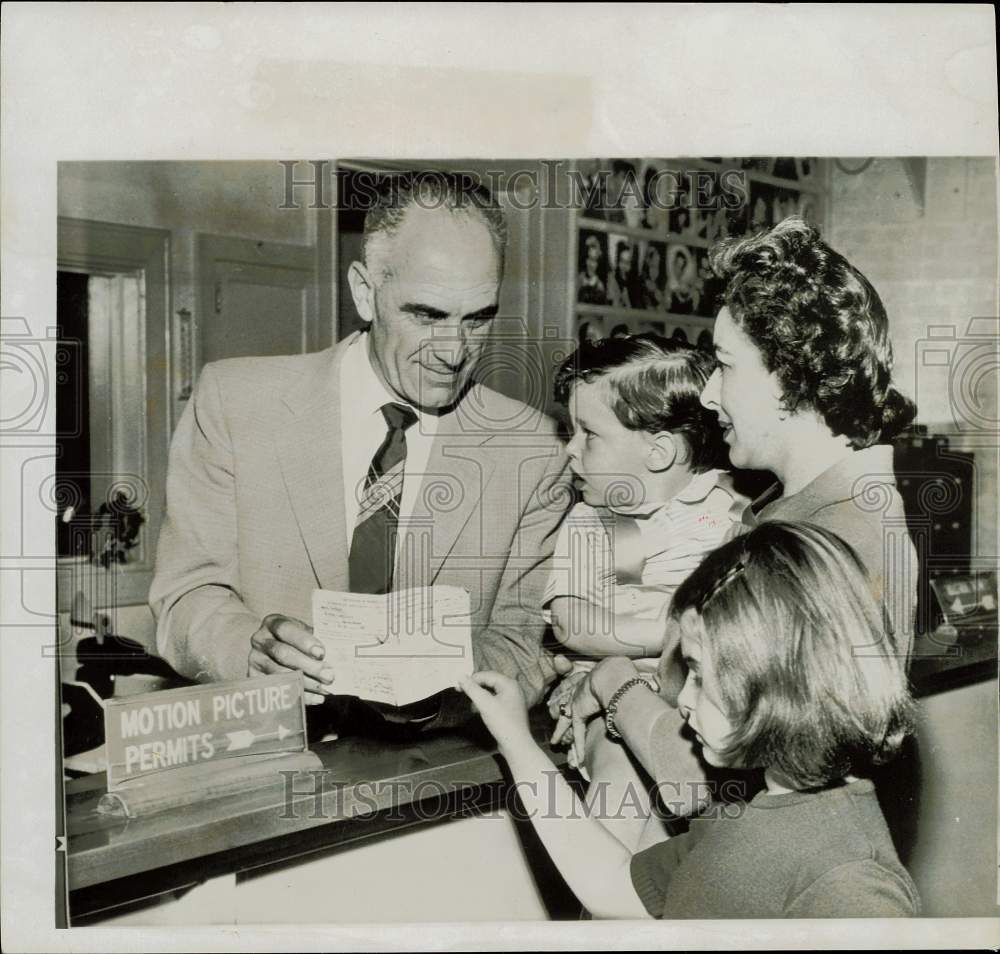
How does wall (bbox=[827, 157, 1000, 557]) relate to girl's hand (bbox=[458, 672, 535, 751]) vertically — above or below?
above

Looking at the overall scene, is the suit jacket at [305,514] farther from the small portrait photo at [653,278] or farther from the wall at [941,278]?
the wall at [941,278]

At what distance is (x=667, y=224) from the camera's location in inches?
74.6

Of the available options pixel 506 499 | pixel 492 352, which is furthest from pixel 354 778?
pixel 492 352

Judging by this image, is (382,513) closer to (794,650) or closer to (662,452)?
(662,452)

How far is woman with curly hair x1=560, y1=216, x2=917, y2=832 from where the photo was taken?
1850 mm

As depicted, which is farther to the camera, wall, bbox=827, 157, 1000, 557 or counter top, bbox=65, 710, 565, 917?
wall, bbox=827, 157, 1000, 557

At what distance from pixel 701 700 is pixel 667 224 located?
0.93 meters

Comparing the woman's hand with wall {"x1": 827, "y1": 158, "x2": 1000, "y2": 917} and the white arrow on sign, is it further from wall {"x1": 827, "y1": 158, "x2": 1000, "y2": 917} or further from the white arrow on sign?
wall {"x1": 827, "y1": 158, "x2": 1000, "y2": 917}

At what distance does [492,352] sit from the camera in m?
1.88

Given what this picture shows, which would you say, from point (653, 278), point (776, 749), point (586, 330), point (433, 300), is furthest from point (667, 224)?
point (776, 749)

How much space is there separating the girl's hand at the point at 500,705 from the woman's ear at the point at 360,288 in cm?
76

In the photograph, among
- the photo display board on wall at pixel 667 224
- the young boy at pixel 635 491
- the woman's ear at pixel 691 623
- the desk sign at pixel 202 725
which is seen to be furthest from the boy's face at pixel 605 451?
the desk sign at pixel 202 725

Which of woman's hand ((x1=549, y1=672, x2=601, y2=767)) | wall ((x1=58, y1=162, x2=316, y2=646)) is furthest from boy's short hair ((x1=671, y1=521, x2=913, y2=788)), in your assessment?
wall ((x1=58, y1=162, x2=316, y2=646))

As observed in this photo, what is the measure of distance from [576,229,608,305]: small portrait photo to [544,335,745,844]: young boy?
0.09 metres
